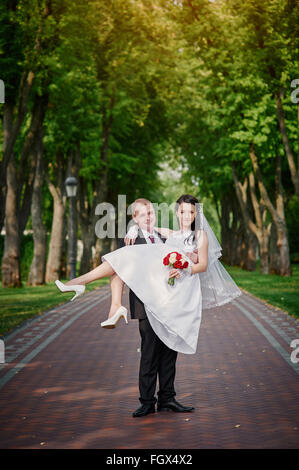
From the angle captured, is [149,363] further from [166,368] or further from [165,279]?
[165,279]

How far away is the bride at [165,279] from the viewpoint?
715 cm

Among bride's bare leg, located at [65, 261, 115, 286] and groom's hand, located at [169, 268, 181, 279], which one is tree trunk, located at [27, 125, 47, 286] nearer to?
bride's bare leg, located at [65, 261, 115, 286]

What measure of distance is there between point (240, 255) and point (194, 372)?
1572 inches

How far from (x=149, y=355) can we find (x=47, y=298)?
14.3 m

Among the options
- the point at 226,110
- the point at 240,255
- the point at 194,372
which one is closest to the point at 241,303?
the point at 194,372

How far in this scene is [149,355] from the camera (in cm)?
725

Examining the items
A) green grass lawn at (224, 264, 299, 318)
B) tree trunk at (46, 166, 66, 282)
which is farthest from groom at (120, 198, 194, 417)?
tree trunk at (46, 166, 66, 282)

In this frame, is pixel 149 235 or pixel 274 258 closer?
pixel 149 235

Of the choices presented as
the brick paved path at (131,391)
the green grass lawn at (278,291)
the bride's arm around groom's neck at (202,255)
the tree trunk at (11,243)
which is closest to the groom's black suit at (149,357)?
the brick paved path at (131,391)

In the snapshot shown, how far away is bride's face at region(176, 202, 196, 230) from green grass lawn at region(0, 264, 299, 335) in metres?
6.65

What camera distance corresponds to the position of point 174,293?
285 inches

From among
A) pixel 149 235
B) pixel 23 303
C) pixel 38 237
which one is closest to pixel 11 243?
pixel 38 237
